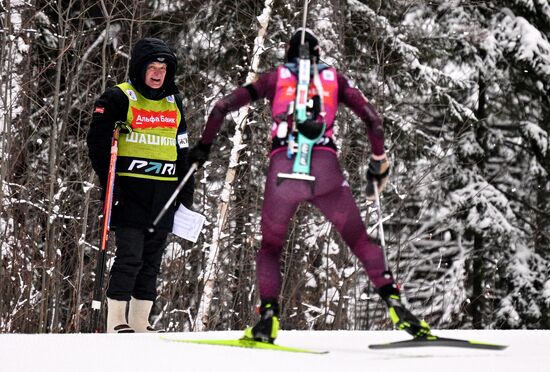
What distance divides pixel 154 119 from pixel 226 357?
255 cm

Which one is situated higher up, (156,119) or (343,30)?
(343,30)

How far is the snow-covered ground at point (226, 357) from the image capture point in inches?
149

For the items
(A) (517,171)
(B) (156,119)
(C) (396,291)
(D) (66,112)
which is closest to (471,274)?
(A) (517,171)

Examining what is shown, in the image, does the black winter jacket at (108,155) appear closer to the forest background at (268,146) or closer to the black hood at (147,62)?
the black hood at (147,62)

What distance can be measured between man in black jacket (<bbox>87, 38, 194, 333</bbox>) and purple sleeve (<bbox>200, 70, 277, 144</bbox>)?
4.67 ft

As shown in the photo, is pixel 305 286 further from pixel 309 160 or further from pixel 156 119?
pixel 309 160

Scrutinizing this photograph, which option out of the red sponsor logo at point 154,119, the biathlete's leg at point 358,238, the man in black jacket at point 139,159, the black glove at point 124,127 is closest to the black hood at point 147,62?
the man in black jacket at point 139,159

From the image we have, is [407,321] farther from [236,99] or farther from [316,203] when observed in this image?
[236,99]

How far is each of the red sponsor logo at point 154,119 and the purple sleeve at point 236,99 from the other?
1439mm

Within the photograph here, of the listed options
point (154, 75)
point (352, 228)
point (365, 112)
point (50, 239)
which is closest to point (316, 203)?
point (352, 228)

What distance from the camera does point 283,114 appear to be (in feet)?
15.9

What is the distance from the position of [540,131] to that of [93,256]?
906 cm

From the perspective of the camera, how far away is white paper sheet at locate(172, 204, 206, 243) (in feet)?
21.1

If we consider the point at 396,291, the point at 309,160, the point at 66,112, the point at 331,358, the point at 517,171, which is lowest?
the point at 331,358
